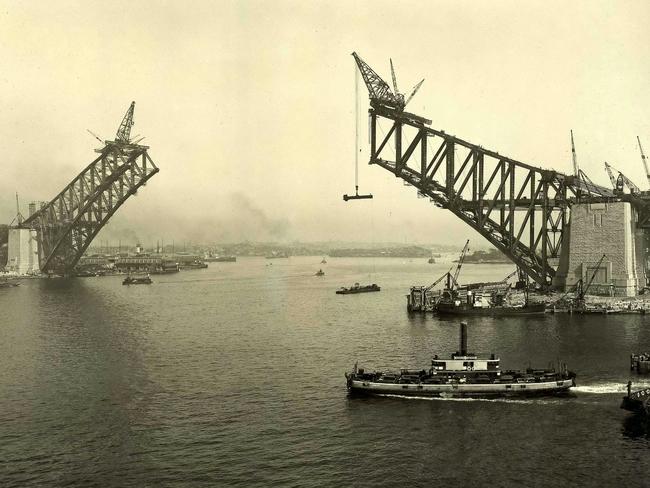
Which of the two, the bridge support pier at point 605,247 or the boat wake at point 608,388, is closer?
the boat wake at point 608,388

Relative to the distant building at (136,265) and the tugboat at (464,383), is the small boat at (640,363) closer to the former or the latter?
the tugboat at (464,383)

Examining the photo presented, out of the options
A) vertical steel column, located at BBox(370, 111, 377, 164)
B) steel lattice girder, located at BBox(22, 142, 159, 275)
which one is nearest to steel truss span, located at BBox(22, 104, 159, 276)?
steel lattice girder, located at BBox(22, 142, 159, 275)

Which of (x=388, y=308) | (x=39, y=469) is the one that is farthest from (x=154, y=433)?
(x=388, y=308)

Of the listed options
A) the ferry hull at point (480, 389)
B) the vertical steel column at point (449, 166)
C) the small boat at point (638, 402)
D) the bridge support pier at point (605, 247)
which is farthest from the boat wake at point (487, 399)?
the vertical steel column at point (449, 166)

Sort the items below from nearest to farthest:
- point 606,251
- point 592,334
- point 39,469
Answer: point 39,469 → point 592,334 → point 606,251

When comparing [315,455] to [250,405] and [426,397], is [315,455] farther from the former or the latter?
[426,397]

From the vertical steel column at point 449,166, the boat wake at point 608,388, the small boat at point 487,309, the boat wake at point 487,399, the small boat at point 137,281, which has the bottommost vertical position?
the boat wake at point 487,399
